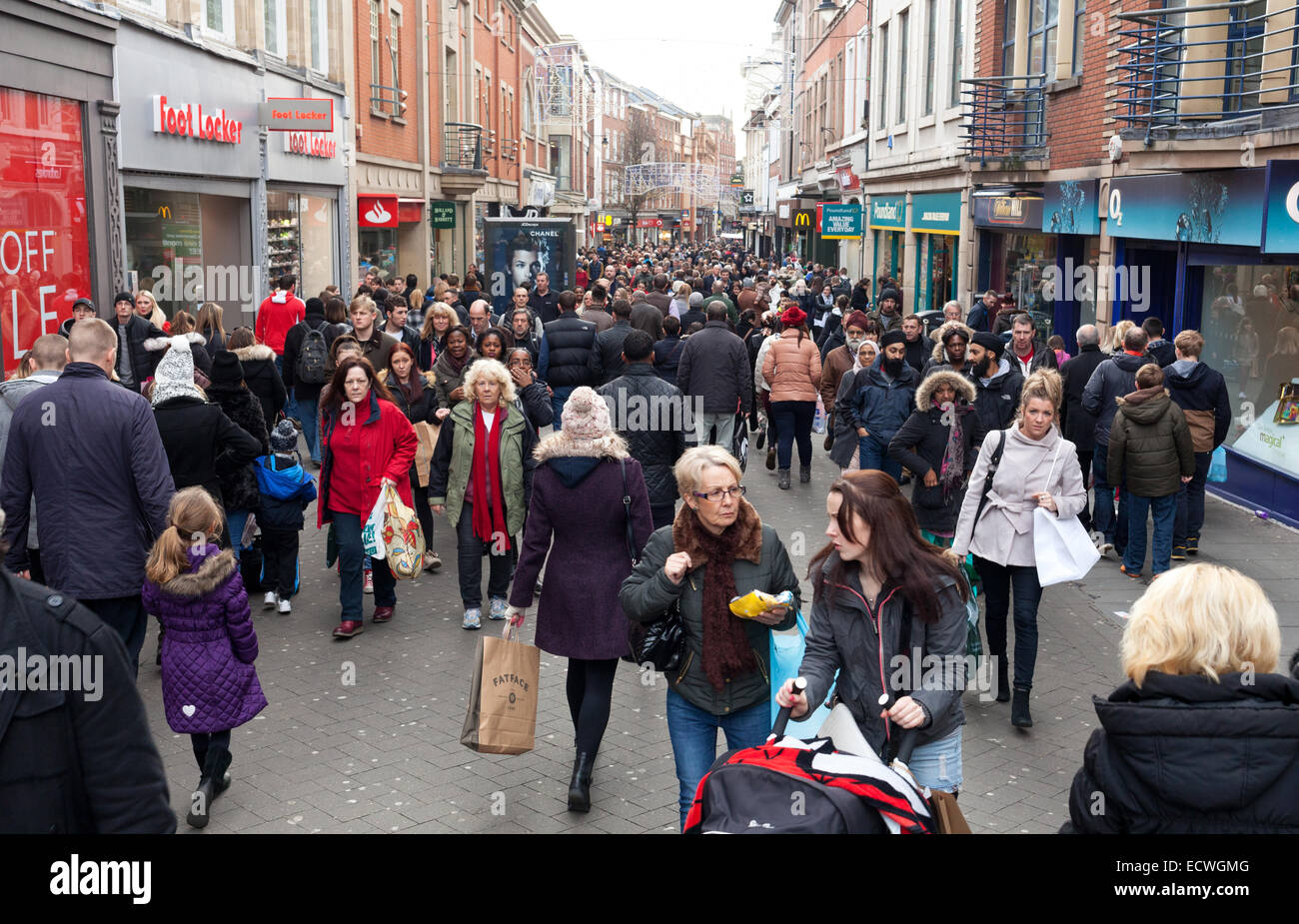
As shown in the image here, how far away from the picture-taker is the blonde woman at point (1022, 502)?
21.9 ft

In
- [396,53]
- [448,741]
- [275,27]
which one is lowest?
[448,741]

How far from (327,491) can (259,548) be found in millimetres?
1089

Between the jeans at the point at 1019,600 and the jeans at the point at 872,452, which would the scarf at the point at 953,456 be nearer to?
the jeans at the point at 1019,600

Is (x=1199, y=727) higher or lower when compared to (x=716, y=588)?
higher

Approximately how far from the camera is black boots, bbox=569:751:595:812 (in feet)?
18.5

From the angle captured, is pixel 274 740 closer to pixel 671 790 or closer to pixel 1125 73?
pixel 671 790

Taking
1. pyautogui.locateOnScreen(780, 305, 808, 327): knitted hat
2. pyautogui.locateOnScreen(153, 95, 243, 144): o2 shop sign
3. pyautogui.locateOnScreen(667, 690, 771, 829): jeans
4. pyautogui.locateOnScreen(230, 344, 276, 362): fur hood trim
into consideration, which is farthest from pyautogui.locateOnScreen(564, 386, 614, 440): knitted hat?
pyautogui.locateOnScreen(153, 95, 243, 144): o2 shop sign

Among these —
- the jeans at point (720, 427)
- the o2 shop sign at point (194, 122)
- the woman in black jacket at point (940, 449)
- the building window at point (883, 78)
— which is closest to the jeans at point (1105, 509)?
the woman in black jacket at point (940, 449)

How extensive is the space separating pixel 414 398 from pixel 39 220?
15.9ft

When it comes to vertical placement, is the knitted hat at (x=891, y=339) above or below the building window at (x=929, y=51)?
below

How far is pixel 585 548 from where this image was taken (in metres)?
5.80

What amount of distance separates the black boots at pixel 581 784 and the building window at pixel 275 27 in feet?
56.4

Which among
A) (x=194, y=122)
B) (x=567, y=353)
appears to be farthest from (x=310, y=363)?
(x=194, y=122)

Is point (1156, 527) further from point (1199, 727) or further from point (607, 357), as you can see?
point (1199, 727)
